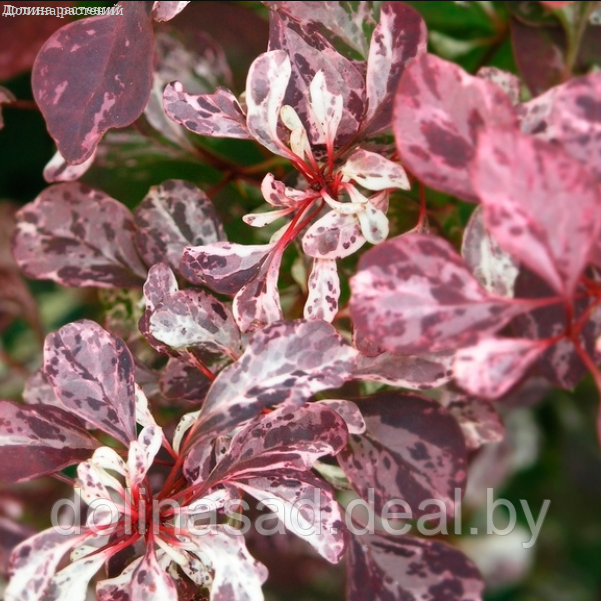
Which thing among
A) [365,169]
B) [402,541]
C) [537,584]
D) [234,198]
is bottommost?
[537,584]

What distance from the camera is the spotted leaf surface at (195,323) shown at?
40cm

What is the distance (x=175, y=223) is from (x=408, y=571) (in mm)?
281

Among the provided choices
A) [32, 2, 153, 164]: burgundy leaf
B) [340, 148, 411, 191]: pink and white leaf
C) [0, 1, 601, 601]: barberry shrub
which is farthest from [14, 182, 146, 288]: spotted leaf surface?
[340, 148, 411, 191]: pink and white leaf

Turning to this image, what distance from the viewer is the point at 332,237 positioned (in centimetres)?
39

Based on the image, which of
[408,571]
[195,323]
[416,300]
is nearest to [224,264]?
[195,323]

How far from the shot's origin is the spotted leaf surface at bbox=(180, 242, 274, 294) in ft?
1.31

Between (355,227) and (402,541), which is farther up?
(355,227)

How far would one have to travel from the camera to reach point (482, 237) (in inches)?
15.4

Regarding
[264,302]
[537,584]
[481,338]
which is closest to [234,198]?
[264,302]

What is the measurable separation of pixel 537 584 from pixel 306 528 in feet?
2.54

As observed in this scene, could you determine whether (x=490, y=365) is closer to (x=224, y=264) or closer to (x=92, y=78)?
(x=224, y=264)

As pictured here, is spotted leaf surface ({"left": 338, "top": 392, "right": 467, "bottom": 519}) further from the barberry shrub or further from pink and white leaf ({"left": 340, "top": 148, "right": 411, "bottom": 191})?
pink and white leaf ({"left": 340, "top": 148, "right": 411, "bottom": 191})

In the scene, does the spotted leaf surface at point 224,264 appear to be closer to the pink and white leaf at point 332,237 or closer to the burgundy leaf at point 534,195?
the pink and white leaf at point 332,237

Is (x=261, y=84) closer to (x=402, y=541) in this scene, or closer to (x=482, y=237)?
(x=482, y=237)
